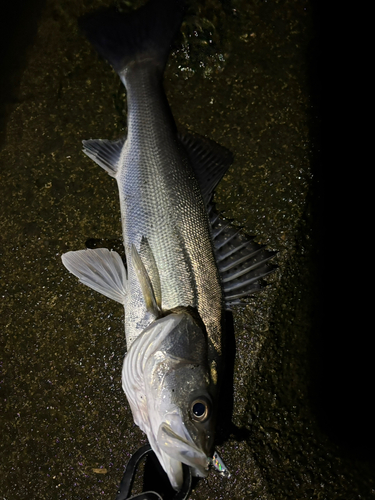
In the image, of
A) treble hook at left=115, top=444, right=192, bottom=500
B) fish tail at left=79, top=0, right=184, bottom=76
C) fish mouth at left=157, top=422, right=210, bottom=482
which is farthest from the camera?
fish tail at left=79, top=0, right=184, bottom=76

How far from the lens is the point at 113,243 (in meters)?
2.26

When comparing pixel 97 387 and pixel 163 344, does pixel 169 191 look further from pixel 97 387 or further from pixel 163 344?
pixel 97 387

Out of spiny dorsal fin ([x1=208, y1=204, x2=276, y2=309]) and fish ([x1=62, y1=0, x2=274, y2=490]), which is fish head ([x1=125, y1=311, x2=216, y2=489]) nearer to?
fish ([x1=62, y1=0, x2=274, y2=490])

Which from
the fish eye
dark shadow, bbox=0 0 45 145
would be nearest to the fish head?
the fish eye

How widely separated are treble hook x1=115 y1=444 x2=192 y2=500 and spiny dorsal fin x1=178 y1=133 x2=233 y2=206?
1.40 m

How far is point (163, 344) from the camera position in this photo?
1630mm

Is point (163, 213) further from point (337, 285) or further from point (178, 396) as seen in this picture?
point (337, 285)

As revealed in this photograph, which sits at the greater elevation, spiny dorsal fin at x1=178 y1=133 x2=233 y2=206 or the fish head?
spiny dorsal fin at x1=178 y1=133 x2=233 y2=206

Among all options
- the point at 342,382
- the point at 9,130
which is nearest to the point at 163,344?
the point at 342,382

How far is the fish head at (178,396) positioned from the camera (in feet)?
4.83

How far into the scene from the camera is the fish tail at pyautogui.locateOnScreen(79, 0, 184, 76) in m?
2.23

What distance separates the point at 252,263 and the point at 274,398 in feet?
2.71

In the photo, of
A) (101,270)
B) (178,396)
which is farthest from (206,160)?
(178,396)

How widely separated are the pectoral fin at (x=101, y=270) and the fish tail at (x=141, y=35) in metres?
1.19
